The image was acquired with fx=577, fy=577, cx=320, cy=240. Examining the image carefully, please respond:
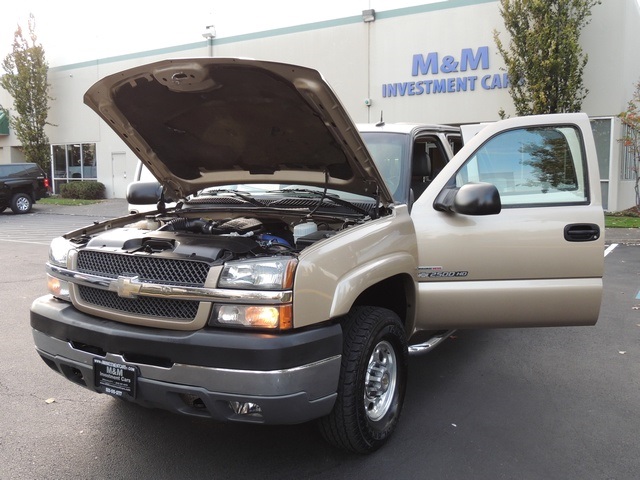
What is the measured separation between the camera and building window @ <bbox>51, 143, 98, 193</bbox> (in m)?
27.9

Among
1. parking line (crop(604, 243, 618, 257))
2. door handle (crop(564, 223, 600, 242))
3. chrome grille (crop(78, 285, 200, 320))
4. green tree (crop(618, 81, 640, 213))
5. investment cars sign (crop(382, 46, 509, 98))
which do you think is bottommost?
parking line (crop(604, 243, 618, 257))

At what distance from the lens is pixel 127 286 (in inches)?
114

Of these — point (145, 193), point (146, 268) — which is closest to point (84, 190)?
point (145, 193)

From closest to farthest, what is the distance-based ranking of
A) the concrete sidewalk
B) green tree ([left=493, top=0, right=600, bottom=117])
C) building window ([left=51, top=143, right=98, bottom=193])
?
green tree ([left=493, top=0, right=600, bottom=117]) → the concrete sidewalk → building window ([left=51, top=143, right=98, bottom=193])

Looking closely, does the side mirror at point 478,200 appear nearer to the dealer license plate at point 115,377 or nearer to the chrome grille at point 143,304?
the chrome grille at point 143,304

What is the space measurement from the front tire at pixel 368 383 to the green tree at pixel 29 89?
28.6m

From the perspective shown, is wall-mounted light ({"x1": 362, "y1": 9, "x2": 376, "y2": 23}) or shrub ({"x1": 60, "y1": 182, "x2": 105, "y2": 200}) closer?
wall-mounted light ({"x1": 362, "y1": 9, "x2": 376, "y2": 23})

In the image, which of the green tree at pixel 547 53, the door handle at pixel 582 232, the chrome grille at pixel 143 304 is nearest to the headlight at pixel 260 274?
the chrome grille at pixel 143 304

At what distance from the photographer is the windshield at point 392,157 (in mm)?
4094

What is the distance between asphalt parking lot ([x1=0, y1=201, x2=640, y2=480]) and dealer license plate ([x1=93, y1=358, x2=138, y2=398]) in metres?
0.54

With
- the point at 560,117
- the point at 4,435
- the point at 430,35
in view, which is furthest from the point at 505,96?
the point at 4,435

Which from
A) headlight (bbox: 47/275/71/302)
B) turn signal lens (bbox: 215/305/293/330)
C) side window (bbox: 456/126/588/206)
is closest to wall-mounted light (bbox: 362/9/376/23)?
side window (bbox: 456/126/588/206)

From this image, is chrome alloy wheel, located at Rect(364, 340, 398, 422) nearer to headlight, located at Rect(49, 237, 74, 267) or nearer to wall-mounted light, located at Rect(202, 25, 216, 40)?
headlight, located at Rect(49, 237, 74, 267)

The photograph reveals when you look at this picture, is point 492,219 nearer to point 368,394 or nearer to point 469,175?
point 469,175
